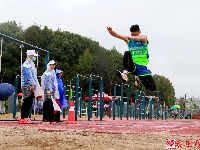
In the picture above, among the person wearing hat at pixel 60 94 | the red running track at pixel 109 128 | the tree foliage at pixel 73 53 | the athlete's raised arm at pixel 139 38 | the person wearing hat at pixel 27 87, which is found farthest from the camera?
the tree foliage at pixel 73 53

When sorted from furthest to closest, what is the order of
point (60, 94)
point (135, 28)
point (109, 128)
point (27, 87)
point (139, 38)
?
point (60, 94) → point (27, 87) → point (109, 128) → point (135, 28) → point (139, 38)

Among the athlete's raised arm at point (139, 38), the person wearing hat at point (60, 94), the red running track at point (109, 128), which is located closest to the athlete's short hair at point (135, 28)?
the athlete's raised arm at point (139, 38)

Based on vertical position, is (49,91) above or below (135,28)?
below

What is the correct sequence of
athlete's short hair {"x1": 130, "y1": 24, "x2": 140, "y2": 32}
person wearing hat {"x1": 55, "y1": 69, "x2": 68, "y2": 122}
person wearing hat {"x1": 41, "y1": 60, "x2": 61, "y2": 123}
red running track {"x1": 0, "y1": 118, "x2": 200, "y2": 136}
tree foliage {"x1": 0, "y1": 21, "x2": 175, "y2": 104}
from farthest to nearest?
tree foliage {"x1": 0, "y1": 21, "x2": 175, "y2": 104} < person wearing hat {"x1": 55, "y1": 69, "x2": 68, "y2": 122} < person wearing hat {"x1": 41, "y1": 60, "x2": 61, "y2": 123} < red running track {"x1": 0, "y1": 118, "x2": 200, "y2": 136} < athlete's short hair {"x1": 130, "y1": 24, "x2": 140, "y2": 32}

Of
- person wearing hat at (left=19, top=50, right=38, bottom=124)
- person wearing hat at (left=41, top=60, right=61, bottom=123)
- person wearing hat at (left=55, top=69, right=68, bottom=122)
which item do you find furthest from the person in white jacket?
person wearing hat at (left=55, top=69, right=68, bottom=122)

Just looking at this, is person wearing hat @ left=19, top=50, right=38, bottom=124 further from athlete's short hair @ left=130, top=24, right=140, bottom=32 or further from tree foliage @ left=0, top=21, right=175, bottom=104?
tree foliage @ left=0, top=21, right=175, bottom=104

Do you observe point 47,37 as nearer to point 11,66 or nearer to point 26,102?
point 11,66

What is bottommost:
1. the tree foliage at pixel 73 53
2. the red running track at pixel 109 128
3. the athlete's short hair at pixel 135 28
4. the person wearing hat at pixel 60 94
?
the red running track at pixel 109 128

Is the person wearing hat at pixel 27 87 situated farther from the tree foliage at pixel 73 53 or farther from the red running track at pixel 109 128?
the tree foliage at pixel 73 53

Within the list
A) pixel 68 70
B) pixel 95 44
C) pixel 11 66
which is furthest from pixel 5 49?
pixel 95 44

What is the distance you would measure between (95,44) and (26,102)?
48.0 meters

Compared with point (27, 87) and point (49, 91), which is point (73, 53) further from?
point (27, 87)

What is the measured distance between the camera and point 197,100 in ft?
Result: 198

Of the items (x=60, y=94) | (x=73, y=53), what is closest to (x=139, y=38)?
(x=60, y=94)
